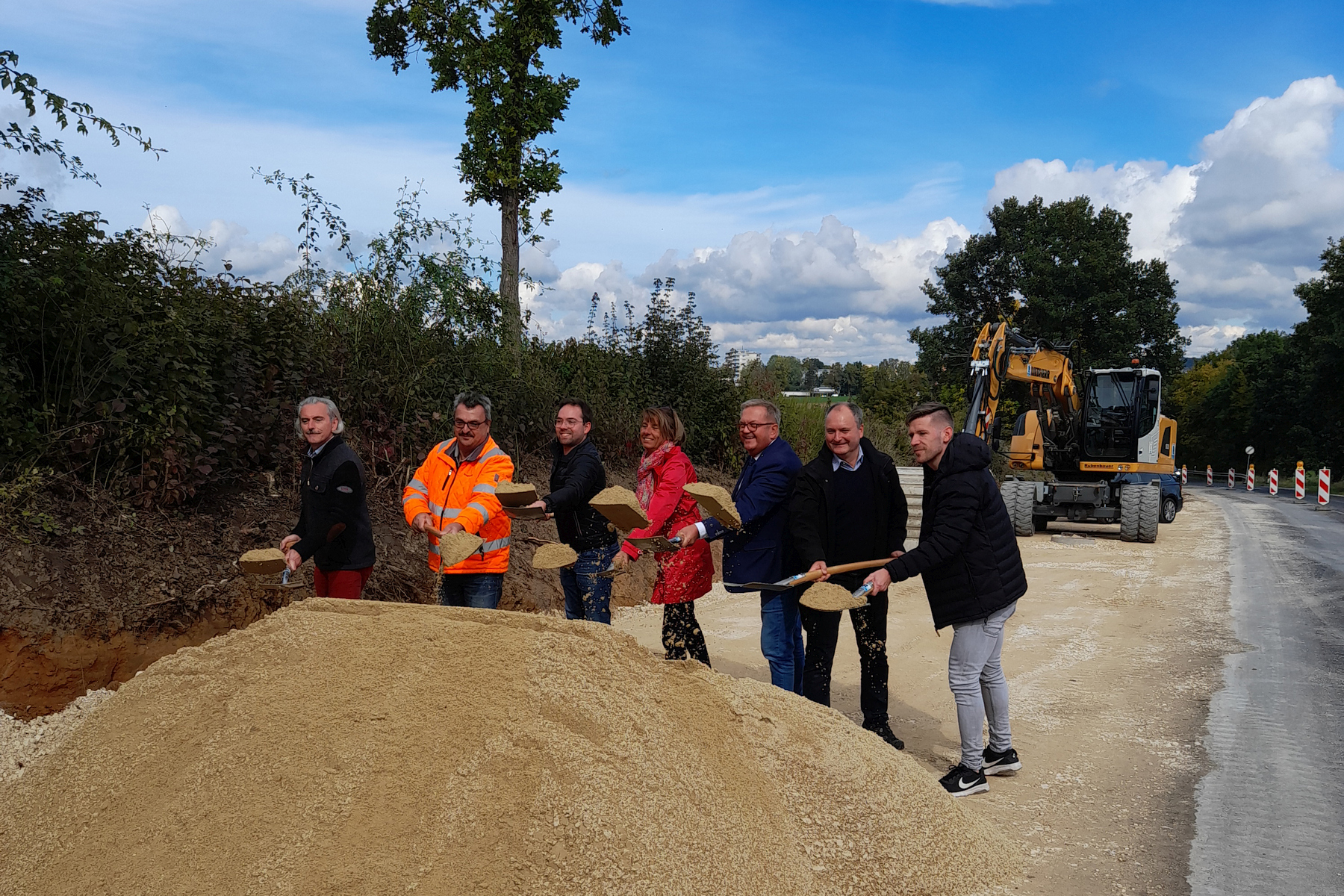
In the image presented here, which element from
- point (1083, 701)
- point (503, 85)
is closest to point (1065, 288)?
point (503, 85)

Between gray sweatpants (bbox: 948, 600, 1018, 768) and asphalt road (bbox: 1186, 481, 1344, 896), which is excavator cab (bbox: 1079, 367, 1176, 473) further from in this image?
gray sweatpants (bbox: 948, 600, 1018, 768)

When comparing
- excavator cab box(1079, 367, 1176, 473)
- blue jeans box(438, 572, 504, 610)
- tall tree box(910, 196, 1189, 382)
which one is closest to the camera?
blue jeans box(438, 572, 504, 610)

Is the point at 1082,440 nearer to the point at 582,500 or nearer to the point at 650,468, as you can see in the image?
the point at 650,468

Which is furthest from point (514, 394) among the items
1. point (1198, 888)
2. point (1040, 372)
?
point (1040, 372)

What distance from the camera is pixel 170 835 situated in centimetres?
293

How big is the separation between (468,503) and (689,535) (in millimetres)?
1155

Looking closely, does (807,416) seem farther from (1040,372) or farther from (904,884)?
(904,884)

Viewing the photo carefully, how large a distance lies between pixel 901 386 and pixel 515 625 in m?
30.6

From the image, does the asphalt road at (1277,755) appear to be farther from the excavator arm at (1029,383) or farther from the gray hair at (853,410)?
the excavator arm at (1029,383)

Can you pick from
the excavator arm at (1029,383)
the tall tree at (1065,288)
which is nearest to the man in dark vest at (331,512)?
the excavator arm at (1029,383)

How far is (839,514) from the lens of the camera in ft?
14.8

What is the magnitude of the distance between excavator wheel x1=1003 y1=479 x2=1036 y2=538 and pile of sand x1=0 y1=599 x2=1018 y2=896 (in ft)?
40.3

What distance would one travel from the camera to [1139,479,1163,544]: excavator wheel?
14133 millimetres

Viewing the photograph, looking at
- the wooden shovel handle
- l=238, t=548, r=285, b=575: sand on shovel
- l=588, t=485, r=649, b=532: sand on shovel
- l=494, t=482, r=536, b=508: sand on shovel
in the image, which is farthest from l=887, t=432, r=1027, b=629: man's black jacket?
l=238, t=548, r=285, b=575: sand on shovel
